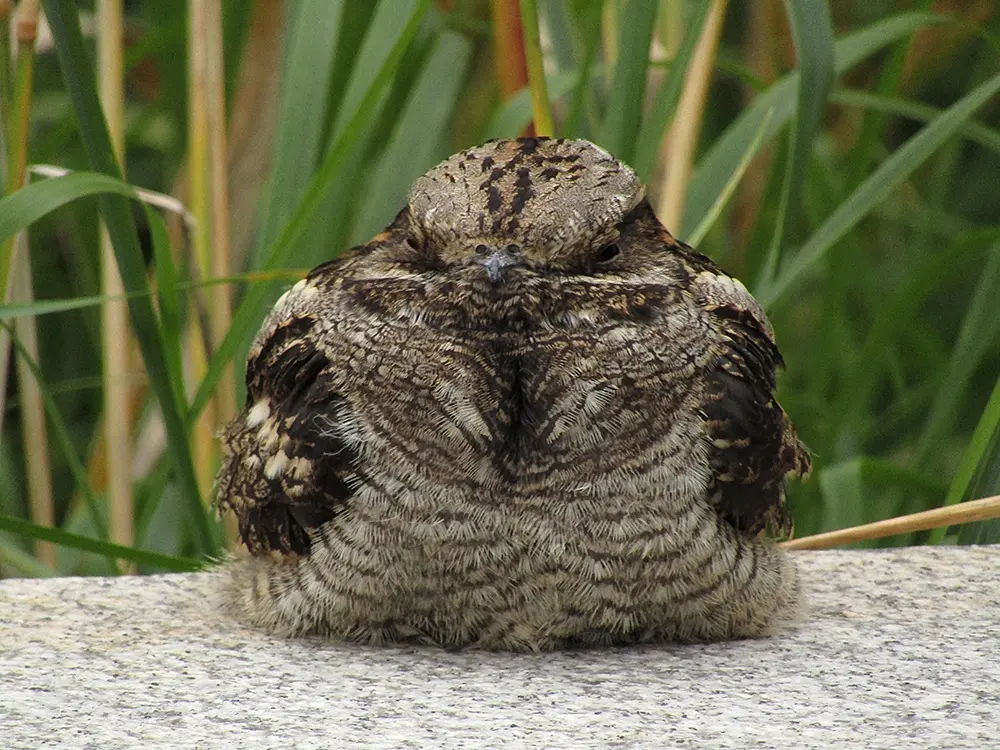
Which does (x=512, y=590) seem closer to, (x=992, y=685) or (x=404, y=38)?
(x=992, y=685)

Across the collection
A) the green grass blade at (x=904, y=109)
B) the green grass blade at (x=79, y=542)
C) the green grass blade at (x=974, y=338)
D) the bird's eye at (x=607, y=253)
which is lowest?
the green grass blade at (x=79, y=542)

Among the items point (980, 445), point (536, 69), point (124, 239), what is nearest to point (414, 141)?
point (536, 69)

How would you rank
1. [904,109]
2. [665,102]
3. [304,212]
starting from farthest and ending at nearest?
1. [904,109]
2. [665,102]
3. [304,212]

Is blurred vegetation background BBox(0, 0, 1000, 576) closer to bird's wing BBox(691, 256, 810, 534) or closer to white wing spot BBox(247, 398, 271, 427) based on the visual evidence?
white wing spot BBox(247, 398, 271, 427)

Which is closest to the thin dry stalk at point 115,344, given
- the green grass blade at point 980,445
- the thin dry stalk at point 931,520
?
the thin dry stalk at point 931,520

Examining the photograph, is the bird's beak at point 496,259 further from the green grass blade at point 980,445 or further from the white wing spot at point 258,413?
the green grass blade at point 980,445

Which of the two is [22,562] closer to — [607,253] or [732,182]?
[607,253]

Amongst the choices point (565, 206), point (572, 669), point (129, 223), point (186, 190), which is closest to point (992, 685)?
point (572, 669)
